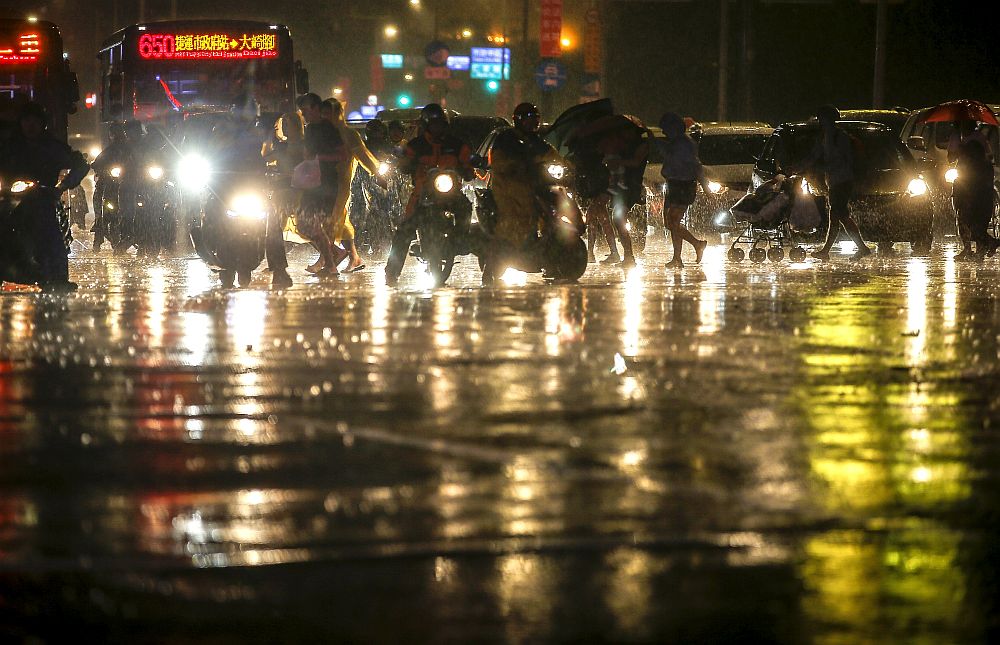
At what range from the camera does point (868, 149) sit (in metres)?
27.2

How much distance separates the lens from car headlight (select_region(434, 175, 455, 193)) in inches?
759

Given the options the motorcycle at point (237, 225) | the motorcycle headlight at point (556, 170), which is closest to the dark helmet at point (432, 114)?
the motorcycle headlight at point (556, 170)

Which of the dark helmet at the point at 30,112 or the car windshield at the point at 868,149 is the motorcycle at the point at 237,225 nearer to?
the dark helmet at the point at 30,112

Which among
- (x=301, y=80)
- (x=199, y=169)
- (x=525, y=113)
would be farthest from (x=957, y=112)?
(x=199, y=169)

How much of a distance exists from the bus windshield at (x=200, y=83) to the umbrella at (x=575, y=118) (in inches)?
311

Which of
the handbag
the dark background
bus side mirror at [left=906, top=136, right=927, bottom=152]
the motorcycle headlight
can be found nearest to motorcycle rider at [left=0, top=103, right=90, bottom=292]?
the handbag

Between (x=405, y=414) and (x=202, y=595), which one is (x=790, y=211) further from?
(x=202, y=595)

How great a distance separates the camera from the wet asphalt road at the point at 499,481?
5480 mm

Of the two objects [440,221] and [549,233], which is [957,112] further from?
[440,221]

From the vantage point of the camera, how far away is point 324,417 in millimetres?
9586

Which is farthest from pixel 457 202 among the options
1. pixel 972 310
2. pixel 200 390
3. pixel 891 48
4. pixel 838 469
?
pixel 891 48

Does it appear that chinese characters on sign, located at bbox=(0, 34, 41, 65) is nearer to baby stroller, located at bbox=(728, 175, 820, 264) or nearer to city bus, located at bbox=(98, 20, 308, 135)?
city bus, located at bbox=(98, 20, 308, 135)

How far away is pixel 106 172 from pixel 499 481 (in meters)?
21.2

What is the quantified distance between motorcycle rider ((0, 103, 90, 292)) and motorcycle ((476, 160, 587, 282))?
3.69 m
